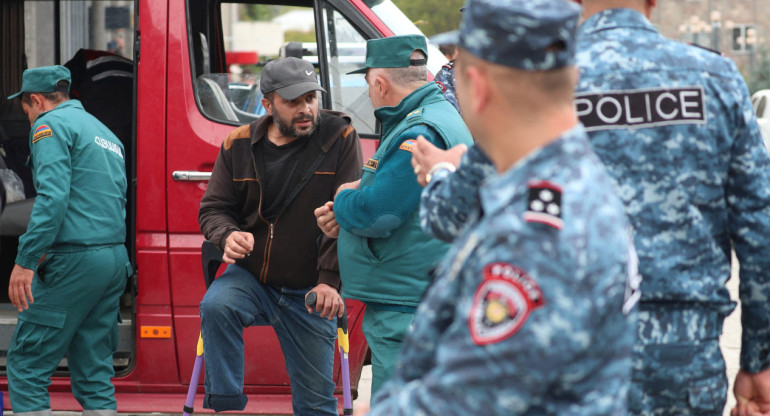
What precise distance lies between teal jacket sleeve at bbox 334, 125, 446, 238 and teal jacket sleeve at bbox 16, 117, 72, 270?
1.62 m

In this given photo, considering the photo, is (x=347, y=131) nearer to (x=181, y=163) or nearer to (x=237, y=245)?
(x=237, y=245)

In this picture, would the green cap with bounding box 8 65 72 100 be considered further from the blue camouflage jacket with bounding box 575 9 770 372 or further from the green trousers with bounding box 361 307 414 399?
the blue camouflage jacket with bounding box 575 9 770 372

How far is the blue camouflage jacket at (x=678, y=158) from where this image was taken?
1.98 meters

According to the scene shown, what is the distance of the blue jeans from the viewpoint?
3742mm

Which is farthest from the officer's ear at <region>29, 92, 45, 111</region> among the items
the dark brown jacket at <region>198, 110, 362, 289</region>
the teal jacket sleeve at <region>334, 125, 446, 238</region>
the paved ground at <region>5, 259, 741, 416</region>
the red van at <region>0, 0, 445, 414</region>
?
the teal jacket sleeve at <region>334, 125, 446, 238</region>

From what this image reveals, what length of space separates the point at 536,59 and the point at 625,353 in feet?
1.52

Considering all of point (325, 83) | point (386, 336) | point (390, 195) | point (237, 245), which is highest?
point (325, 83)

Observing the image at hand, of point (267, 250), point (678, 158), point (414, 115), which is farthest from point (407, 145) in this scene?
point (678, 158)

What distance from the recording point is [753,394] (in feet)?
6.99

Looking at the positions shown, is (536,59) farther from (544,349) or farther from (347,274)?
(347,274)

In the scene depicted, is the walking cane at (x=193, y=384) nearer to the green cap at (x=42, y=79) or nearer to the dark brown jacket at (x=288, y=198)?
Answer: the dark brown jacket at (x=288, y=198)

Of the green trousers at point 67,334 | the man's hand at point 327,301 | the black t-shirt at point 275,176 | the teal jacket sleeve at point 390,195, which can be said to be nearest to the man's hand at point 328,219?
the teal jacket sleeve at point 390,195

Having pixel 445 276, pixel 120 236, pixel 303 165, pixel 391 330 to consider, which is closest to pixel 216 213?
pixel 303 165

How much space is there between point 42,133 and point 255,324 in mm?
1300
